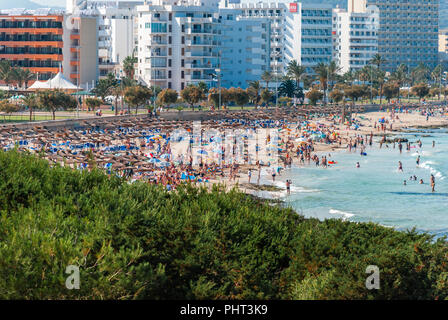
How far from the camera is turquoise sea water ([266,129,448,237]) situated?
1801 inches

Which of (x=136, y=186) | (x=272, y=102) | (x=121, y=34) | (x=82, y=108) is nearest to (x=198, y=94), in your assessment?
(x=82, y=108)

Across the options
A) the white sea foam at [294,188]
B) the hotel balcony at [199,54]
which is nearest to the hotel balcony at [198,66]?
the hotel balcony at [199,54]

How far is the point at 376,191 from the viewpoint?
184 ft

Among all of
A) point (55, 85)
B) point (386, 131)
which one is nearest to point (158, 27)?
point (55, 85)

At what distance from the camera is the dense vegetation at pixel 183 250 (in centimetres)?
1551

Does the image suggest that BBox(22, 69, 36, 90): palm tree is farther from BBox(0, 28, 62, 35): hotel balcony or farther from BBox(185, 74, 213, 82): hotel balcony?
BBox(185, 74, 213, 82): hotel balcony

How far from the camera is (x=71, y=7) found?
533 feet

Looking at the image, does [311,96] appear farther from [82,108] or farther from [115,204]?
[115,204]

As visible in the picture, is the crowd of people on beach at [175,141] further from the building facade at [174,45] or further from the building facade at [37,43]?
the building facade at [37,43]

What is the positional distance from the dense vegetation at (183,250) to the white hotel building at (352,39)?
565 feet

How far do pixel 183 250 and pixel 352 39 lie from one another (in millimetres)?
179517

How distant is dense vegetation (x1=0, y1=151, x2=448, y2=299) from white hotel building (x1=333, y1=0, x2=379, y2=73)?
565 feet

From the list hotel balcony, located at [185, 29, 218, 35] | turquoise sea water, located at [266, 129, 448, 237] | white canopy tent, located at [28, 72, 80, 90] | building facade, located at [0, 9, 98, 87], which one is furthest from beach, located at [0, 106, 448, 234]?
building facade, located at [0, 9, 98, 87]

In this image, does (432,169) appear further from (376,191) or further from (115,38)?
(115,38)
